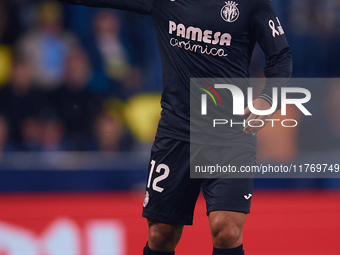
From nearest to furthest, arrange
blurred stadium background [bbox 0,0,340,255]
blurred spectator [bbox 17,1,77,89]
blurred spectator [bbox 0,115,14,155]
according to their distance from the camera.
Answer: blurred stadium background [bbox 0,0,340,255] → blurred spectator [bbox 0,115,14,155] → blurred spectator [bbox 17,1,77,89]

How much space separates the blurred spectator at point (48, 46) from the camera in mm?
4492

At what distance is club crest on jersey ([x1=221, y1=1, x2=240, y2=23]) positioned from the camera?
237 centimetres

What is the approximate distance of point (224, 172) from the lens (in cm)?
233

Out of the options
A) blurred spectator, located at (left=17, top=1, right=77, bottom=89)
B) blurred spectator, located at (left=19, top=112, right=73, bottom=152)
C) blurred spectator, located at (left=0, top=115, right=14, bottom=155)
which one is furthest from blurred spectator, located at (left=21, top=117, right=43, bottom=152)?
blurred spectator, located at (left=17, top=1, right=77, bottom=89)

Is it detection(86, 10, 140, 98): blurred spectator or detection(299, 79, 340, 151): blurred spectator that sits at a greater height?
detection(86, 10, 140, 98): blurred spectator

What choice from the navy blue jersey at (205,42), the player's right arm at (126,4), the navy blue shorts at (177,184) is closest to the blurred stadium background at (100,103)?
the navy blue shorts at (177,184)

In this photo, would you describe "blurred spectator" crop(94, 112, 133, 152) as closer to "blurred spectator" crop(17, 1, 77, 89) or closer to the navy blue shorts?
"blurred spectator" crop(17, 1, 77, 89)

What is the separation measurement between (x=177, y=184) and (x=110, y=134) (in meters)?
2.05

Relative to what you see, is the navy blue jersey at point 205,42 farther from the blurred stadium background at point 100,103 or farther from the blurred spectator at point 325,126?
the blurred spectator at point 325,126

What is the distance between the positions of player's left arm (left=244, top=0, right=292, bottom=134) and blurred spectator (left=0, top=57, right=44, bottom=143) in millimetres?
2504

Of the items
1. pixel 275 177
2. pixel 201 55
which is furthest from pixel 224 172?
pixel 275 177

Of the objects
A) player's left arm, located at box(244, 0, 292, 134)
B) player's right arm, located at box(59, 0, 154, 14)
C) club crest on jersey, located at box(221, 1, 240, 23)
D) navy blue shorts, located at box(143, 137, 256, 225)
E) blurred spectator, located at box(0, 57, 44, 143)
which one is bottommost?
navy blue shorts, located at box(143, 137, 256, 225)

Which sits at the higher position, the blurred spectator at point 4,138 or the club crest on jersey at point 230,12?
the club crest on jersey at point 230,12

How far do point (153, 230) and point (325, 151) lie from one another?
2.28 metres
